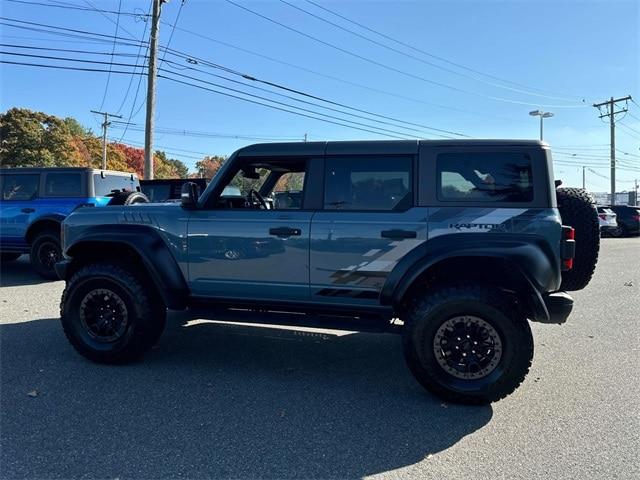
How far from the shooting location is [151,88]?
17.4 m

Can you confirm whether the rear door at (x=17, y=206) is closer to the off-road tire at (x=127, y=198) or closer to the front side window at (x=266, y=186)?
the off-road tire at (x=127, y=198)

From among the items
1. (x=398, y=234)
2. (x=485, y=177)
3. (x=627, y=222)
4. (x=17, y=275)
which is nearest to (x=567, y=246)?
(x=485, y=177)

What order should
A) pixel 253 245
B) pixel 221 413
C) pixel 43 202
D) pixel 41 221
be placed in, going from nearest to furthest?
pixel 221 413 < pixel 253 245 < pixel 41 221 < pixel 43 202

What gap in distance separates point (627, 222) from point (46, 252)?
80.4 ft

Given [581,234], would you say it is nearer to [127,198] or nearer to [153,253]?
[153,253]

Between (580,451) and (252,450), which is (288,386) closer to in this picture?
(252,450)

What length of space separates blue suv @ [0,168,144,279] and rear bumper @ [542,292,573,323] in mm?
7299

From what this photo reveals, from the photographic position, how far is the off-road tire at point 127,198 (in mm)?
7828

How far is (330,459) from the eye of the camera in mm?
2961

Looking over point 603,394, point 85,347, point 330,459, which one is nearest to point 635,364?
point 603,394

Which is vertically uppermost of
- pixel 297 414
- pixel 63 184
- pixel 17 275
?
pixel 63 184

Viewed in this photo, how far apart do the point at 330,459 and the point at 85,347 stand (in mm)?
2810

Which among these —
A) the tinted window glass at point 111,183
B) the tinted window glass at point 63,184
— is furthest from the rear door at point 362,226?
the tinted window glass at point 63,184

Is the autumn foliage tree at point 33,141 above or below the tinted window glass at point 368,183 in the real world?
above
